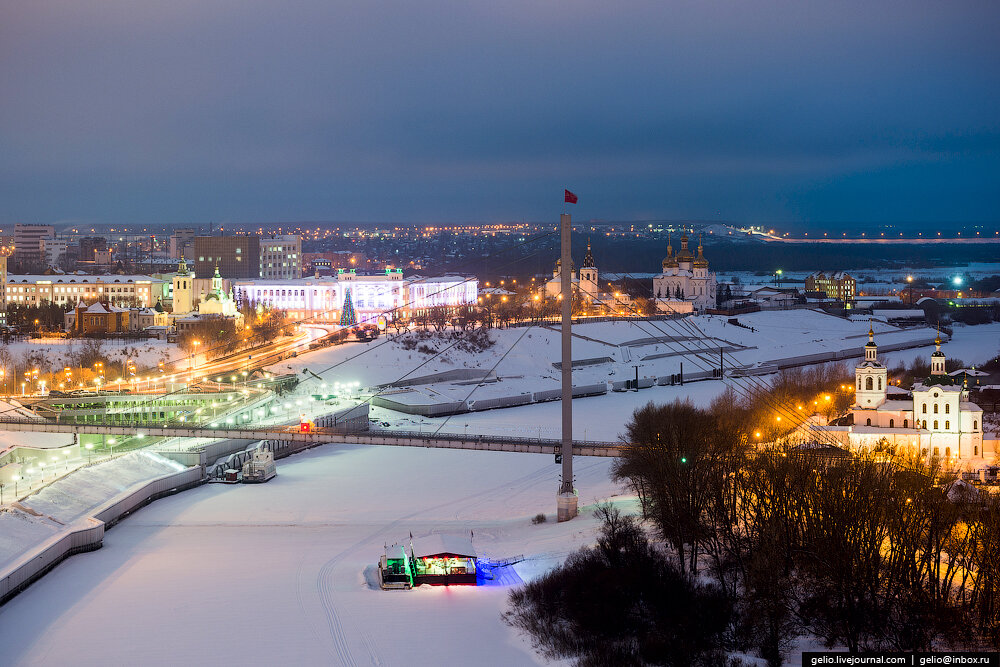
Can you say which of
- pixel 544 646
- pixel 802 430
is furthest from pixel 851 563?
pixel 802 430

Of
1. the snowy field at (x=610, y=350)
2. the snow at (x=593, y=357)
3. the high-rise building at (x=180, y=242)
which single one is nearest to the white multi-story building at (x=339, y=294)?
the snowy field at (x=610, y=350)

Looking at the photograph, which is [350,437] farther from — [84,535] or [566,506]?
[84,535]

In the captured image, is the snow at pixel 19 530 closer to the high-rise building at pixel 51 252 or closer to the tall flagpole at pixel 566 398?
the tall flagpole at pixel 566 398

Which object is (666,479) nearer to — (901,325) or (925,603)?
(925,603)

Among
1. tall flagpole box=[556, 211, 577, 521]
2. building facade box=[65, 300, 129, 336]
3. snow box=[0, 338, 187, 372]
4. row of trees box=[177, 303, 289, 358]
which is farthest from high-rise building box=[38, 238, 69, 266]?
tall flagpole box=[556, 211, 577, 521]

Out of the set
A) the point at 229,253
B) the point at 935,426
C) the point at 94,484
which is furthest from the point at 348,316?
the point at 935,426

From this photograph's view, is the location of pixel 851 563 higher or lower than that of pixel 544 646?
higher

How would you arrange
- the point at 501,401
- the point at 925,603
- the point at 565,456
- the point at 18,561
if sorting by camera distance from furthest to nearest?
the point at 501,401, the point at 565,456, the point at 18,561, the point at 925,603
